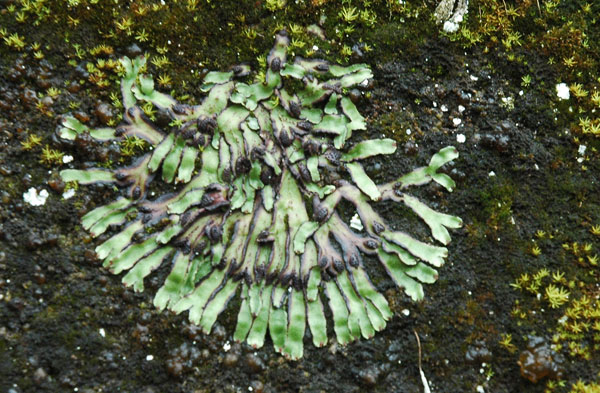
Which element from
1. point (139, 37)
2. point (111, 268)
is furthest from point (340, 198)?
point (139, 37)

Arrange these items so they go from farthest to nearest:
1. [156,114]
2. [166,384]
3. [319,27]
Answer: [319,27] < [156,114] < [166,384]

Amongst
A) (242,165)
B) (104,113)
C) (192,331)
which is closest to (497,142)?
(242,165)

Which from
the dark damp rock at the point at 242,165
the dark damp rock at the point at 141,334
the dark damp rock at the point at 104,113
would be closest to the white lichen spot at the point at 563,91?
the dark damp rock at the point at 242,165

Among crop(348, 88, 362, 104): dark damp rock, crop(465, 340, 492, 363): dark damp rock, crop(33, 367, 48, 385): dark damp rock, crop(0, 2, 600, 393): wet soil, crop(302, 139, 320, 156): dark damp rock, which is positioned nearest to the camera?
crop(33, 367, 48, 385): dark damp rock

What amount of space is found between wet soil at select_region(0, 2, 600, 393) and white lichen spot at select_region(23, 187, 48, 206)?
3 cm

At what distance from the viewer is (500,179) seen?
10.5ft

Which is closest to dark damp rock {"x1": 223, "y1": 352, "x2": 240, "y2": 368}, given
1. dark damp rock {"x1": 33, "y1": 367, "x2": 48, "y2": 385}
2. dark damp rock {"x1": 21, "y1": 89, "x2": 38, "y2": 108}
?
dark damp rock {"x1": 33, "y1": 367, "x2": 48, "y2": 385}

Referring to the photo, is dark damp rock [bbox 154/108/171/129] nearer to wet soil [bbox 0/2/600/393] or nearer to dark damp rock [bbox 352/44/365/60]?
wet soil [bbox 0/2/600/393]

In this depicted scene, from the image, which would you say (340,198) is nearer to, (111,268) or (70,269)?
(111,268)

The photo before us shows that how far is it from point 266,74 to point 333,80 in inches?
18.0

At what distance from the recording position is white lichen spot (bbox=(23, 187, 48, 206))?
294 centimetres

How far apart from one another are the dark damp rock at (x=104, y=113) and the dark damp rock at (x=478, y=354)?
9.01 feet

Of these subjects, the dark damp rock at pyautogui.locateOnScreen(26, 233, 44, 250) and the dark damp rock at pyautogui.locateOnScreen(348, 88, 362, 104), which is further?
the dark damp rock at pyautogui.locateOnScreen(348, 88, 362, 104)

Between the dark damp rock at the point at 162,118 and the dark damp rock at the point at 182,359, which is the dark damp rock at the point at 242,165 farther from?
the dark damp rock at the point at 182,359
